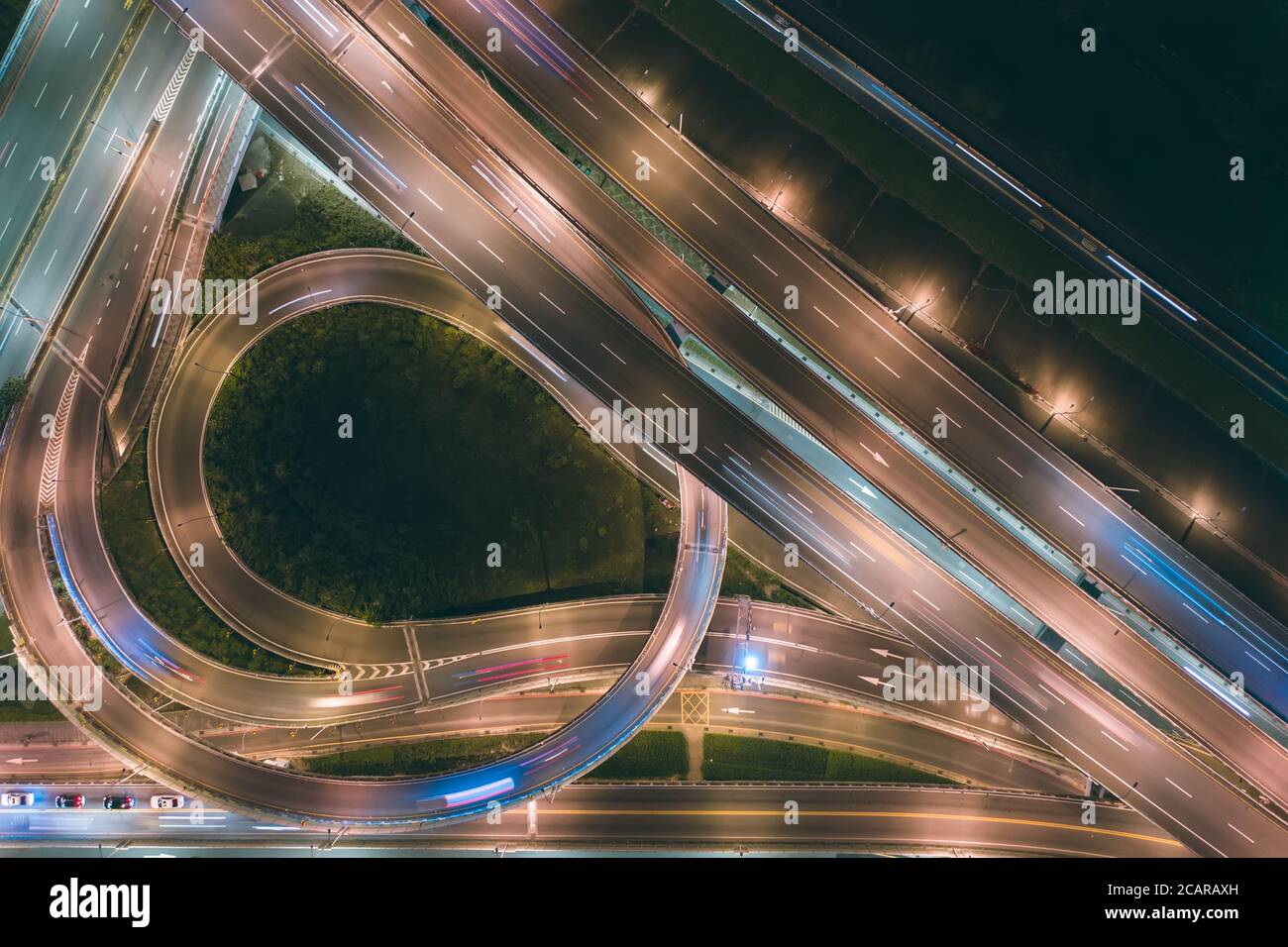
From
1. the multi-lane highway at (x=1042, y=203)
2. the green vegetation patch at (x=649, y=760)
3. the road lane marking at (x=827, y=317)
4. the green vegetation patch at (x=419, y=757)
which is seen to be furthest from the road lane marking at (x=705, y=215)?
the green vegetation patch at (x=419, y=757)

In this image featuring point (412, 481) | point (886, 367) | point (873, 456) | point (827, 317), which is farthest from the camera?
point (827, 317)

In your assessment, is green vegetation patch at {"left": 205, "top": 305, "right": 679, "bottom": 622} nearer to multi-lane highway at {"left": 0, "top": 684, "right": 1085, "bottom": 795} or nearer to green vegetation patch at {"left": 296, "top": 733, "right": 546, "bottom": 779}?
multi-lane highway at {"left": 0, "top": 684, "right": 1085, "bottom": 795}

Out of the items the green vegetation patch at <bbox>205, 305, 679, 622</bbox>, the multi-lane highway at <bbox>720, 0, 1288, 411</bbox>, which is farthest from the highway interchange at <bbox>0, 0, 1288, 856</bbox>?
the multi-lane highway at <bbox>720, 0, 1288, 411</bbox>

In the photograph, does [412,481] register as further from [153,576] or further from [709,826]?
[709,826]

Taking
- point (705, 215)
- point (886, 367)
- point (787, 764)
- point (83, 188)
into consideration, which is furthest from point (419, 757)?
point (83, 188)
